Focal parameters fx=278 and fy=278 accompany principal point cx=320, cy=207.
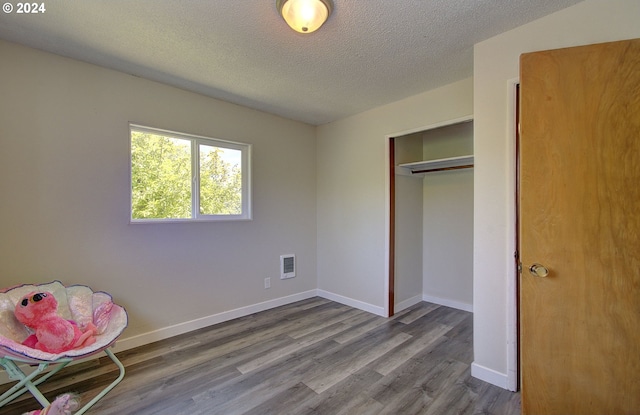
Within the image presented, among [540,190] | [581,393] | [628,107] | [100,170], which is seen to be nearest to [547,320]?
[581,393]

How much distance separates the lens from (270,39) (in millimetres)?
1951

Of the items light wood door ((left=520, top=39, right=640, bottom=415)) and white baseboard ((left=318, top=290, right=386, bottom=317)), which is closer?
light wood door ((left=520, top=39, right=640, bottom=415))

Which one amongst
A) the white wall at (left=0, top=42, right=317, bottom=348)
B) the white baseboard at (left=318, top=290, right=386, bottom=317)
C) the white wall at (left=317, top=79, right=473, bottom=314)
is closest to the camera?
the white wall at (left=0, top=42, right=317, bottom=348)

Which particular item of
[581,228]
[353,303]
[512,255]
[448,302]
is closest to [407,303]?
[448,302]

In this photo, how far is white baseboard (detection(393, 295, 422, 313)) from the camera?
11.1ft

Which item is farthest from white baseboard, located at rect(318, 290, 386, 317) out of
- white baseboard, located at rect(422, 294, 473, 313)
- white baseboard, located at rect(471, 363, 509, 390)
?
white baseboard, located at rect(471, 363, 509, 390)

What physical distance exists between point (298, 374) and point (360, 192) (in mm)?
2136

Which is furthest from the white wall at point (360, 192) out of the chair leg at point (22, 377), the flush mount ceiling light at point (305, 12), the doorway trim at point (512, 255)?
the chair leg at point (22, 377)

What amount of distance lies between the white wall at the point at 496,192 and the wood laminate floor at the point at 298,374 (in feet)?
0.90

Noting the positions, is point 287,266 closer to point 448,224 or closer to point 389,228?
point 389,228

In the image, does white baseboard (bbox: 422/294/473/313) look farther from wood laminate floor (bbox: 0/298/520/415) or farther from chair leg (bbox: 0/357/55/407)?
chair leg (bbox: 0/357/55/407)

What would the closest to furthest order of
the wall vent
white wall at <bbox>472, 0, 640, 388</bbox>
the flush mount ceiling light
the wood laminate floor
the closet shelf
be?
the flush mount ceiling light
the wood laminate floor
white wall at <bbox>472, 0, 640, 388</bbox>
the closet shelf
the wall vent

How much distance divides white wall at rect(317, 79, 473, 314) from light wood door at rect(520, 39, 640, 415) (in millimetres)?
1284

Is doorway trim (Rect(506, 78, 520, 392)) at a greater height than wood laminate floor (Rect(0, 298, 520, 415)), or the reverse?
doorway trim (Rect(506, 78, 520, 392))
